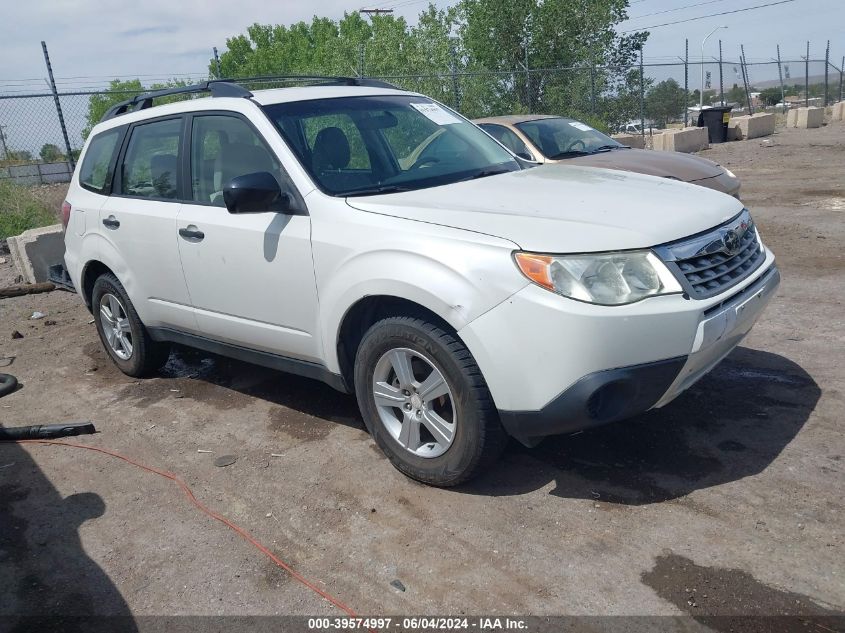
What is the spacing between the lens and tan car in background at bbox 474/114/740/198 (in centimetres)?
832

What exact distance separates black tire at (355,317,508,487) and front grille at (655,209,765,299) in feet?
3.10

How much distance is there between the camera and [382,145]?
14.6 feet

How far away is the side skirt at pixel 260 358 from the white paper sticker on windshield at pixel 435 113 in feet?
5.67

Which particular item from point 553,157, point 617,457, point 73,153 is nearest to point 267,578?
point 617,457

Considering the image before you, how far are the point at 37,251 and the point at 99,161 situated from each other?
160 inches

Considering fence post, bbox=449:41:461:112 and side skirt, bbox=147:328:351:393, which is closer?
side skirt, bbox=147:328:351:393

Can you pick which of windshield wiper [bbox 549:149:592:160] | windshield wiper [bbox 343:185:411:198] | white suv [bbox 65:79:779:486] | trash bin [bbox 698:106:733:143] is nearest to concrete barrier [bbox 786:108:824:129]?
trash bin [bbox 698:106:733:143]

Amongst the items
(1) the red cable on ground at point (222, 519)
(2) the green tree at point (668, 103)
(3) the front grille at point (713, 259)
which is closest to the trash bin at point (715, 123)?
(2) the green tree at point (668, 103)

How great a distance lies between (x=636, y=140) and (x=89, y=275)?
52.3 feet

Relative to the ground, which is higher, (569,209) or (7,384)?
(569,209)

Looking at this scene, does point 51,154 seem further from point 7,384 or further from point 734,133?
point 734,133

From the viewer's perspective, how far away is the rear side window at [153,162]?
4.86m

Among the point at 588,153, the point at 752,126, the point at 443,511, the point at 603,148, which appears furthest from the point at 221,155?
the point at 752,126

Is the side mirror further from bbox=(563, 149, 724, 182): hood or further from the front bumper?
bbox=(563, 149, 724, 182): hood
